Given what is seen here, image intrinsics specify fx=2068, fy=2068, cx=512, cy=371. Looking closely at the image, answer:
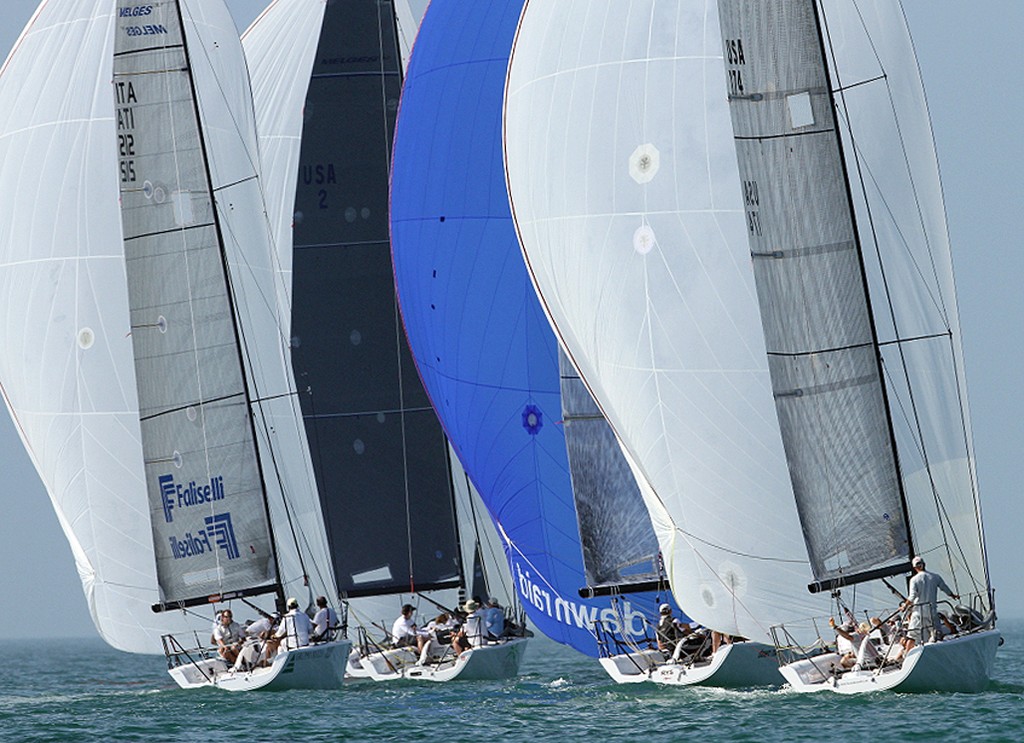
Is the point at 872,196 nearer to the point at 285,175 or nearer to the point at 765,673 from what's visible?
the point at 765,673

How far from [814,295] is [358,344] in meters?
9.53

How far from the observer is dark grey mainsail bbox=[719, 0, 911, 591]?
17.9 m

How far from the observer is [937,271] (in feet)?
61.3

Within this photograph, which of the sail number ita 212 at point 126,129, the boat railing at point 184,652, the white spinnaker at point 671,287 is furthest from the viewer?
the boat railing at point 184,652

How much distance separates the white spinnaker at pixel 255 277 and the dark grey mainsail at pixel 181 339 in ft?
1.78

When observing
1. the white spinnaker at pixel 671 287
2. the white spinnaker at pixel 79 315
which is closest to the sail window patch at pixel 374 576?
the white spinnaker at pixel 79 315

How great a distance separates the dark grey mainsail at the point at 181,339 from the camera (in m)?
22.1

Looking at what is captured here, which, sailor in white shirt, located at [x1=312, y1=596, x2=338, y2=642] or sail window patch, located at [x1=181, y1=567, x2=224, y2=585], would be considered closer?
sailor in white shirt, located at [x1=312, y1=596, x2=338, y2=642]

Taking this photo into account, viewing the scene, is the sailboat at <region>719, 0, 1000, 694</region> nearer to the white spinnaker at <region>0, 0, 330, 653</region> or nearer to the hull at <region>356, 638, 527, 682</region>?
the hull at <region>356, 638, 527, 682</region>

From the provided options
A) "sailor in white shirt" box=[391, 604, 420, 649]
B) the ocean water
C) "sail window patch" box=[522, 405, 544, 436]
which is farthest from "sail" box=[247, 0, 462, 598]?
"sail window patch" box=[522, 405, 544, 436]

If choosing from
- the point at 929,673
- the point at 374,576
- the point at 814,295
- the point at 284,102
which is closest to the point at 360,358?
the point at 374,576

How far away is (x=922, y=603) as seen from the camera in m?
17.0

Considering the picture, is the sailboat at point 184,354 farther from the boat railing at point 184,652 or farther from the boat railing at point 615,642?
the boat railing at point 615,642

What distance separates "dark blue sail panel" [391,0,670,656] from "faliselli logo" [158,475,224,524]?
2.95 meters
